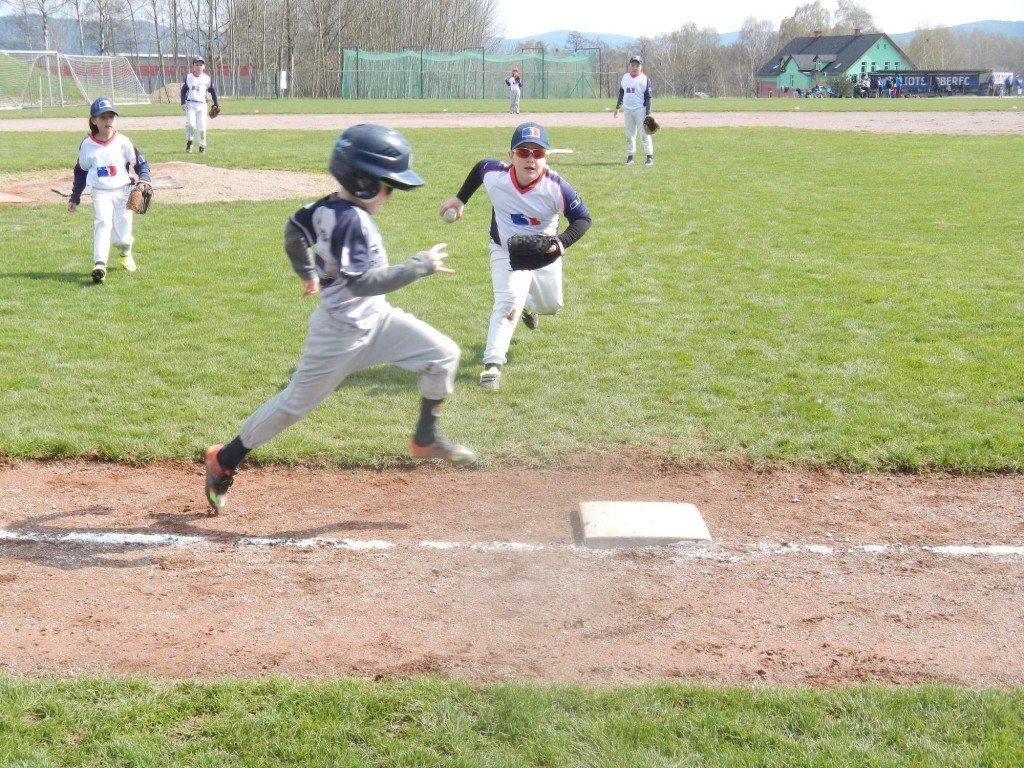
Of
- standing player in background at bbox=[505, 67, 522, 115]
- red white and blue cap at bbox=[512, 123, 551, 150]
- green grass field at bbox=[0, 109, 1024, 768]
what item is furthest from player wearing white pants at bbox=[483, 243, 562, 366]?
standing player in background at bbox=[505, 67, 522, 115]

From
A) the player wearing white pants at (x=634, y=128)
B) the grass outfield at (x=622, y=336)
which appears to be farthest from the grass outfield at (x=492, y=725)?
the player wearing white pants at (x=634, y=128)

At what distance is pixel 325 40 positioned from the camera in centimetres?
7894

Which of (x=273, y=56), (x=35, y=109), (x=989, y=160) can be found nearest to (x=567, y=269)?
(x=989, y=160)

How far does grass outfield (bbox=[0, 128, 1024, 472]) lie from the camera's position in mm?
7125

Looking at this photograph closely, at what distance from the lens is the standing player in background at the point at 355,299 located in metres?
5.08

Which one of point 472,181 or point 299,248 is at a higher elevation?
point 472,181

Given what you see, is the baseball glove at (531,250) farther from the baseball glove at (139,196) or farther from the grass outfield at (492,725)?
the baseball glove at (139,196)

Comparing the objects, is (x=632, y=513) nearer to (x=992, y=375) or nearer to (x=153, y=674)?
(x=153, y=674)

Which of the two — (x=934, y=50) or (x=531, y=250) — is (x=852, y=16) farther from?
(x=531, y=250)

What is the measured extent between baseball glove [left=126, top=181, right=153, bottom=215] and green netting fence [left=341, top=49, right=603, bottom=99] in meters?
55.2

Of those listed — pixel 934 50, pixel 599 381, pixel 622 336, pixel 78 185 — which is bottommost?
pixel 599 381

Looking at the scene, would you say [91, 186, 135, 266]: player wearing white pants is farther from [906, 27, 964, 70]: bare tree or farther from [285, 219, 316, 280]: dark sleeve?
[906, 27, 964, 70]: bare tree

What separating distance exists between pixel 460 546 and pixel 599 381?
3.13 meters

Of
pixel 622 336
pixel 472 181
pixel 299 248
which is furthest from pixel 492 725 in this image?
pixel 622 336
